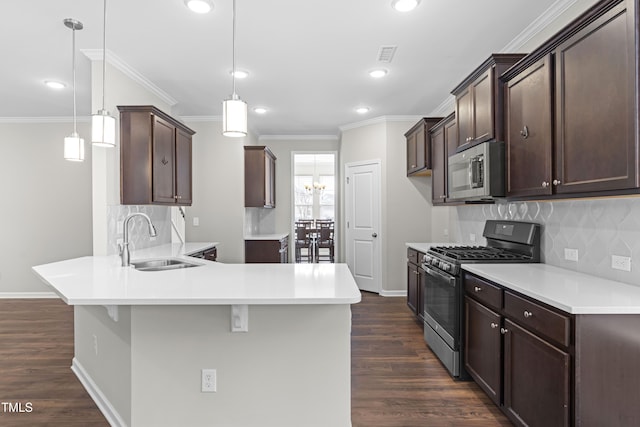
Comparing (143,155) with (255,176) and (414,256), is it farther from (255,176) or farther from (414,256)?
(414,256)

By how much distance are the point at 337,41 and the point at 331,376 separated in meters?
2.56

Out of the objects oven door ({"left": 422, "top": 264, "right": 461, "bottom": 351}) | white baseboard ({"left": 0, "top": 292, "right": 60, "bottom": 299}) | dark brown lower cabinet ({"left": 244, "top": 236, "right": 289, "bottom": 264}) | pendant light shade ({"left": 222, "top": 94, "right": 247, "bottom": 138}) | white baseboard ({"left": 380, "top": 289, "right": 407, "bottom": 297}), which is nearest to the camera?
pendant light shade ({"left": 222, "top": 94, "right": 247, "bottom": 138})

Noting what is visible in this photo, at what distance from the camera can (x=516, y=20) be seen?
2709 millimetres

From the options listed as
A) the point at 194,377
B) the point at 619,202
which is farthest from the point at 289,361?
the point at 619,202

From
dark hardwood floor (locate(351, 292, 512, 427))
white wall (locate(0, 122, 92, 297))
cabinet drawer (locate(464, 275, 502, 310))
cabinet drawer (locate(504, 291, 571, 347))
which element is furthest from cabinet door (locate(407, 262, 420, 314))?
white wall (locate(0, 122, 92, 297))

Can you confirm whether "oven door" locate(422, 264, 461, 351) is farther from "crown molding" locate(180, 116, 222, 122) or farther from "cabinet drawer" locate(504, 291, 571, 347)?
"crown molding" locate(180, 116, 222, 122)

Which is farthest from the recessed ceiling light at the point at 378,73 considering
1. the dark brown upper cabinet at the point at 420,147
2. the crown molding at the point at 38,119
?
the crown molding at the point at 38,119

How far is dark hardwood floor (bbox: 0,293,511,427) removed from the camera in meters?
2.27

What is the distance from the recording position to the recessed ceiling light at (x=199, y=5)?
2436 mm

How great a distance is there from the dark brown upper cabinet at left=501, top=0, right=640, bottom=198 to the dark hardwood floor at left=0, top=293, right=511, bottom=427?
1.48m

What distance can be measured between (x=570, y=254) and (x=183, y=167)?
3.68m

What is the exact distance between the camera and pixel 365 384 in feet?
8.82

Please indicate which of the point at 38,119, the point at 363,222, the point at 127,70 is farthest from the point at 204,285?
the point at 38,119

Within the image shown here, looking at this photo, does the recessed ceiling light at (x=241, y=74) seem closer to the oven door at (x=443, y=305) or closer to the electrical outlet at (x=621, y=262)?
the oven door at (x=443, y=305)
